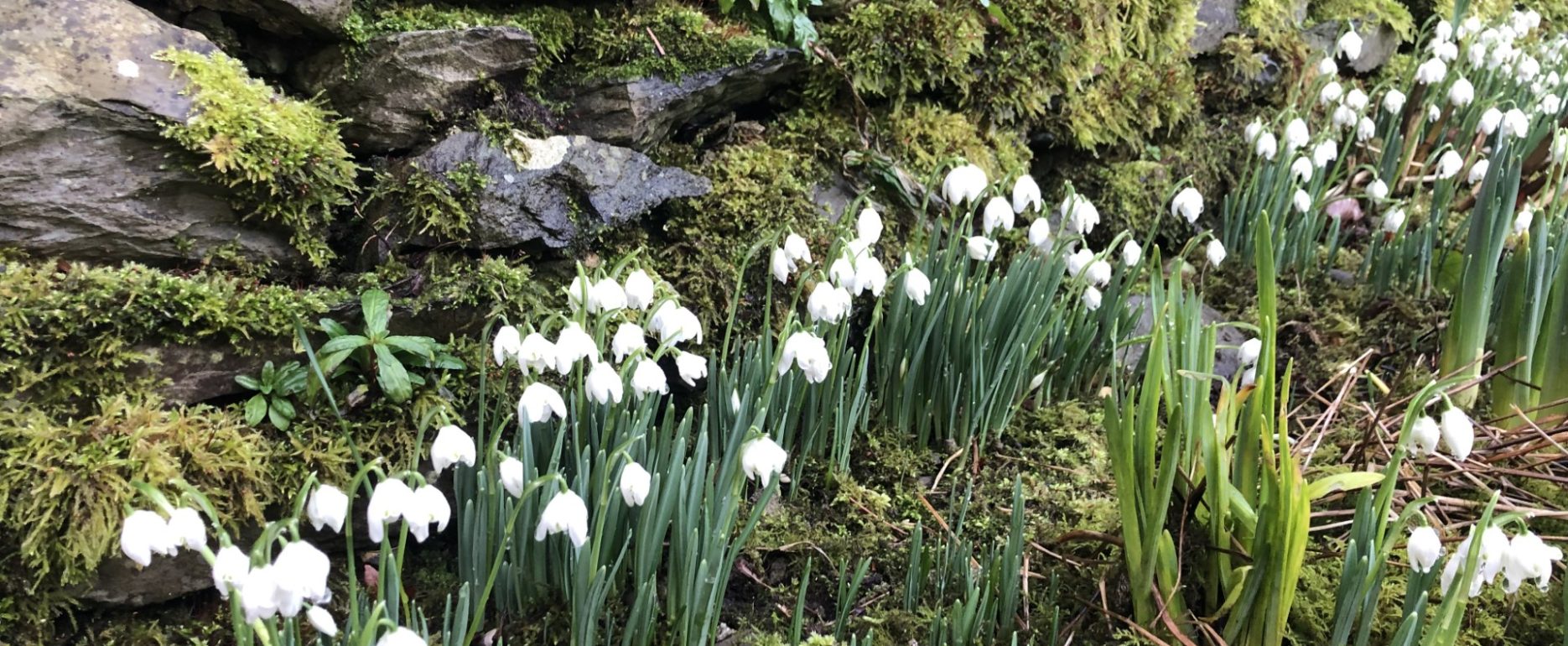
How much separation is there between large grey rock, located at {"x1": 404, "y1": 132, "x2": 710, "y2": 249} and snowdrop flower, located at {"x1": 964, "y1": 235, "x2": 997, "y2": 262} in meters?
0.85

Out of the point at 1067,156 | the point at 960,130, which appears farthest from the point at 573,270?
the point at 1067,156

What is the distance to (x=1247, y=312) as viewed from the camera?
320cm

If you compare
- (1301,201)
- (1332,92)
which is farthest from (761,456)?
(1332,92)

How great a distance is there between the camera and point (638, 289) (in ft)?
6.42

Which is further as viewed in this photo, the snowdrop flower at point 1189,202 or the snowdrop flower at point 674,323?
the snowdrop flower at point 1189,202

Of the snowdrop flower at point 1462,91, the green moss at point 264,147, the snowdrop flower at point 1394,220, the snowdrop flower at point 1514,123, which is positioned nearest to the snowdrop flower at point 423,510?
the green moss at point 264,147

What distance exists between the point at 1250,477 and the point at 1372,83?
139 inches

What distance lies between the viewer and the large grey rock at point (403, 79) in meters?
2.43

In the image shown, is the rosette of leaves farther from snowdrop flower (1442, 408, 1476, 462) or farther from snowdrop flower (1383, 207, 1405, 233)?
snowdrop flower (1383, 207, 1405, 233)

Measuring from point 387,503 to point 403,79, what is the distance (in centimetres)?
149

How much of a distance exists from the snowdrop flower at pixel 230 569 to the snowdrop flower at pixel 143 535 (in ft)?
0.43

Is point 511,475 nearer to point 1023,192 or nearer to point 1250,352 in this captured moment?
point 1023,192

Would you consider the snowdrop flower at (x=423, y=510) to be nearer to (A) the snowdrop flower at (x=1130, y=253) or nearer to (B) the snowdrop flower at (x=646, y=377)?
(B) the snowdrop flower at (x=646, y=377)

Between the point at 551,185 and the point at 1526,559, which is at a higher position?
the point at 551,185
